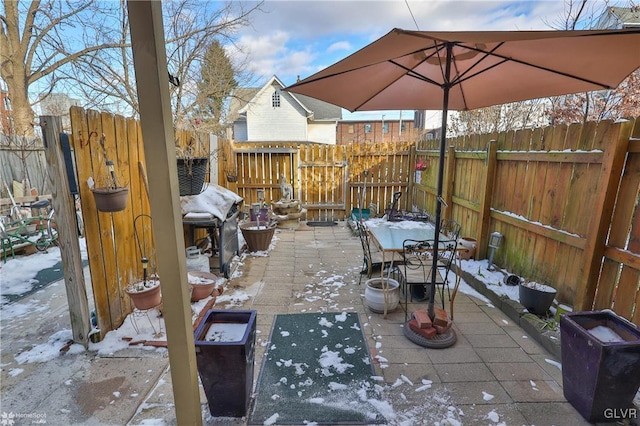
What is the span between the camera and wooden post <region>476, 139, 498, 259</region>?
3656 mm

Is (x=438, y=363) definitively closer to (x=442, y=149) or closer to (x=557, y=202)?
(x=442, y=149)

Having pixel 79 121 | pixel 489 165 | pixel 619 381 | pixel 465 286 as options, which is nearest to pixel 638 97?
pixel 489 165

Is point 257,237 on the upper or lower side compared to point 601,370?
lower

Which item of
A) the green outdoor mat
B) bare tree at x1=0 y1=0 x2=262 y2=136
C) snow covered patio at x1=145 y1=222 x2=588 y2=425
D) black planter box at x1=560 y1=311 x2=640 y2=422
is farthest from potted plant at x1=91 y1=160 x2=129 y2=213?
bare tree at x1=0 y1=0 x2=262 y2=136

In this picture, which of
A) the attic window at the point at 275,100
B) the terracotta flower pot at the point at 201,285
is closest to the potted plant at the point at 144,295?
the terracotta flower pot at the point at 201,285

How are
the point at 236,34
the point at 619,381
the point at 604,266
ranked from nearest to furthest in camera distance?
the point at 619,381 → the point at 604,266 → the point at 236,34

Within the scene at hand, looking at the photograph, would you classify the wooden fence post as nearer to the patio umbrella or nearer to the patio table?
the patio table

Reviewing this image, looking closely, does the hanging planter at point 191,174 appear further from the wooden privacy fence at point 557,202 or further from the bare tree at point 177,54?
the bare tree at point 177,54

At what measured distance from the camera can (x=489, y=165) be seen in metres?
3.66

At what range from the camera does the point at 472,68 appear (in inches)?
94.7

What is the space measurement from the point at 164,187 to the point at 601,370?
7.99 ft

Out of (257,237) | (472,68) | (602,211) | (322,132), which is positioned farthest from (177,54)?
(322,132)

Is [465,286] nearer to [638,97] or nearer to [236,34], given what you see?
[638,97]

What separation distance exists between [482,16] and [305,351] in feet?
15.9
